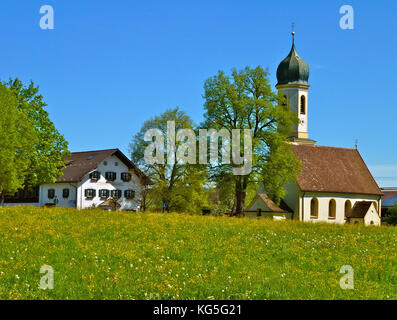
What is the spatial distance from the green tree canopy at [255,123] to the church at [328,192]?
15446mm

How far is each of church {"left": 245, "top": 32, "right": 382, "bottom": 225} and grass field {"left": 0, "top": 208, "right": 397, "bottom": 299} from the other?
40.1 m

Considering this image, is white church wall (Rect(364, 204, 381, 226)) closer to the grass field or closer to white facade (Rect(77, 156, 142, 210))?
white facade (Rect(77, 156, 142, 210))

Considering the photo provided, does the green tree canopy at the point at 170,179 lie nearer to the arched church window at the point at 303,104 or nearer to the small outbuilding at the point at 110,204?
the small outbuilding at the point at 110,204

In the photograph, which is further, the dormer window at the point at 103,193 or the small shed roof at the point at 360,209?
the dormer window at the point at 103,193

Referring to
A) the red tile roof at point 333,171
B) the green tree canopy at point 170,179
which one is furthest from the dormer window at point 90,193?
the red tile roof at point 333,171

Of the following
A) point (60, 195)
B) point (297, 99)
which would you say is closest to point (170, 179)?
point (60, 195)

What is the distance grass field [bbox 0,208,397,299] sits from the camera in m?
13.0

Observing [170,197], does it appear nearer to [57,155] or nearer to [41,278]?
[57,155]

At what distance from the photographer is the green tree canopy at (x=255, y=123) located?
45.9 metres

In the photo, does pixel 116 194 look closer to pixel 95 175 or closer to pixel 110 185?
pixel 110 185

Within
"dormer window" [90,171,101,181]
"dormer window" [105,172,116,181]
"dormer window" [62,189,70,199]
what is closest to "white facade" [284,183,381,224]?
"dormer window" [105,172,116,181]

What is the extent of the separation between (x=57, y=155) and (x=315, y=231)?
3531 cm

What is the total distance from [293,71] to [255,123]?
1572 inches

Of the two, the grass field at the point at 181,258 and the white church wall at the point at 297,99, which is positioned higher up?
the white church wall at the point at 297,99
